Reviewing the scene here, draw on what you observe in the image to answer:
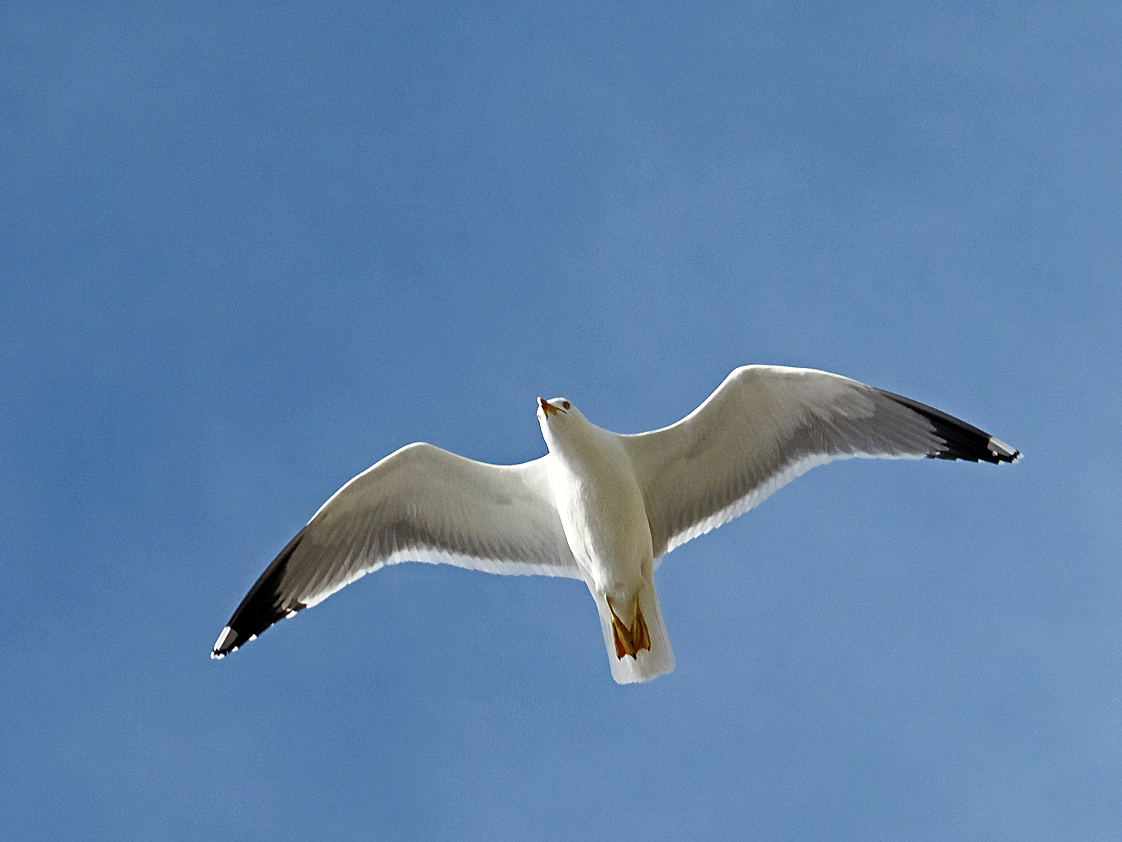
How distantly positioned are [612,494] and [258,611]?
8.34 feet

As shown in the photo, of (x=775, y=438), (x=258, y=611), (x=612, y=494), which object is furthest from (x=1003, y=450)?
(x=258, y=611)

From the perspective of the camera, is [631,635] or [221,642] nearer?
[631,635]

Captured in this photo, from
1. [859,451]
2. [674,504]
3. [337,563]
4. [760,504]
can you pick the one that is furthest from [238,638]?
[859,451]

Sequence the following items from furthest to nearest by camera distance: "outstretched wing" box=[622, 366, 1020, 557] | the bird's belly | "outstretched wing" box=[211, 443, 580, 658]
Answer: "outstretched wing" box=[211, 443, 580, 658], "outstretched wing" box=[622, 366, 1020, 557], the bird's belly

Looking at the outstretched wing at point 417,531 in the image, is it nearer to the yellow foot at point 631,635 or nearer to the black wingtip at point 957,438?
the yellow foot at point 631,635

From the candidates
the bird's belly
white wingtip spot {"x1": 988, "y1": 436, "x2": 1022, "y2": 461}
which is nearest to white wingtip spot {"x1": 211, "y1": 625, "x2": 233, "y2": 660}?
the bird's belly

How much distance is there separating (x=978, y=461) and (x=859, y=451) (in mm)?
726

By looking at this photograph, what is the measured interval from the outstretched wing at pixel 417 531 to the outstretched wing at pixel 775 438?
735 millimetres

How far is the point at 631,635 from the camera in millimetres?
7152

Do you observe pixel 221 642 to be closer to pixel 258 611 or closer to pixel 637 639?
pixel 258 611

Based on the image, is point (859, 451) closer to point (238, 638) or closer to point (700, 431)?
point (700, 431)

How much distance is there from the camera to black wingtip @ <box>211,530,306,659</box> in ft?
25.5

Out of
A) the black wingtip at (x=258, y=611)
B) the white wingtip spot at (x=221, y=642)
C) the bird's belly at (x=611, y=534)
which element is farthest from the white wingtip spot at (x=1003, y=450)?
the white wingtip spot at (x=221, y=642)

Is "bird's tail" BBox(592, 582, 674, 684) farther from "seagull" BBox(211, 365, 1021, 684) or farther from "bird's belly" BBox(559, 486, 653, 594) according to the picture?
"bird's belly" BBox(559, 486, 653, 594)
